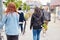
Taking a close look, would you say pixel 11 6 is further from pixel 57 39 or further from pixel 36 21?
pixel 57 39

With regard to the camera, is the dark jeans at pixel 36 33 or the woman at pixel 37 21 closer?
the woman at pixel 37 21

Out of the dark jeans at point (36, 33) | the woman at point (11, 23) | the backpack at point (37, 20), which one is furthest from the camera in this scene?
the dark jeans at point (36, 33)

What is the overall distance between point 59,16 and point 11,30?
27783 mm

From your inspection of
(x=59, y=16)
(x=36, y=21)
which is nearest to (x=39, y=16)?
(x=36, y=21)

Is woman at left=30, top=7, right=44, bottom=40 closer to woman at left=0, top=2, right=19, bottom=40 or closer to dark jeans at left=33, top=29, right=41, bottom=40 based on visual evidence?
dark jeans at left=33, top=29, right=41, bottom=40

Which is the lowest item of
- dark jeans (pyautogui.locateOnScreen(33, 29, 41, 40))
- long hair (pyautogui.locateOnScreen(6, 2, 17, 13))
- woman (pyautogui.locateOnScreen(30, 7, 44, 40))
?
dark jeans (pyautogui.locateOnScreen(33, 29, 41, 40))

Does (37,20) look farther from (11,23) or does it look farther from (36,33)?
(11,23)

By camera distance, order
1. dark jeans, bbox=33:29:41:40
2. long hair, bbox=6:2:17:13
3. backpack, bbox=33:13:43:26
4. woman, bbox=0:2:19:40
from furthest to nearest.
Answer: dark jeans, bbox=33:29:41:40 → backpack, bbox=33:13:43:26 → woman, bbox=0:2:19:40 → long hair, bbox=6:2:17:13

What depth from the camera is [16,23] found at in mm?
7094

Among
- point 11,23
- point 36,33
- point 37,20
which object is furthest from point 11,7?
point 36,33

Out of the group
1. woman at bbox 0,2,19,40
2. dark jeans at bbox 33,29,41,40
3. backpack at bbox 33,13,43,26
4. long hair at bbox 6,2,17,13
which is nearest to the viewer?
long hair at bbox 6,2,17,13

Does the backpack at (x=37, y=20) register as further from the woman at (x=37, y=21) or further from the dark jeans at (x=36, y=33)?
the dark jeans at (x=36, y=33)

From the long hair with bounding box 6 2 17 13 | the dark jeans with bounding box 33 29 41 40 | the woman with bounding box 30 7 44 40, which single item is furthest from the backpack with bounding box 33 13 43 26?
the long hair with bounding box 6 2 17 13

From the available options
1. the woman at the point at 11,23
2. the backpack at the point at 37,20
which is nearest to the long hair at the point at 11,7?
the woman at the point at 11,23
